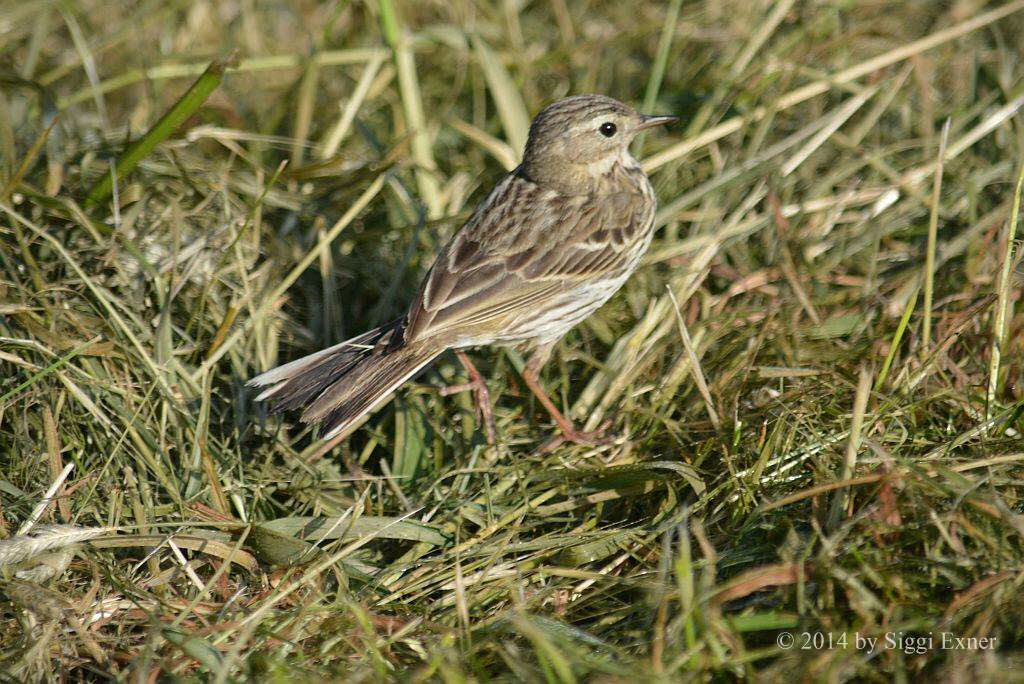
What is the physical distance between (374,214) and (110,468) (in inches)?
89.6

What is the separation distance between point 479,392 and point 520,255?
68 cm

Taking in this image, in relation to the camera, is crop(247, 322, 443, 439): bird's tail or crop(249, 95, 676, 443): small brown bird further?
crop(249, 95, 676, 443): small brown bird

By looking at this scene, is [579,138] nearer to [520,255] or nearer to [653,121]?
[653,121]

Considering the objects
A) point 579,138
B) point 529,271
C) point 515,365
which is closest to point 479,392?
point 515,365

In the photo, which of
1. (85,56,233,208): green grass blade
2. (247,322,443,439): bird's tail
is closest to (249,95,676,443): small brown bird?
(247,322,443,439): bird's tail

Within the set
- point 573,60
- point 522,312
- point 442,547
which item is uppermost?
point 573,60

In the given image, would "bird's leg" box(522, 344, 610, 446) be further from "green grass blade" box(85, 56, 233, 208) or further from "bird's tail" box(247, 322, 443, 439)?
"green grass blade" box(85, 56, 233, 208)

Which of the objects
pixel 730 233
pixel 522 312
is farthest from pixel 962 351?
pixel 522 312

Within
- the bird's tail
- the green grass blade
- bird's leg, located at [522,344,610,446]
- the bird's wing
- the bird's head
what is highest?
the green grass blade

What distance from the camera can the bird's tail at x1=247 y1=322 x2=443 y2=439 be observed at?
3967 millimetres

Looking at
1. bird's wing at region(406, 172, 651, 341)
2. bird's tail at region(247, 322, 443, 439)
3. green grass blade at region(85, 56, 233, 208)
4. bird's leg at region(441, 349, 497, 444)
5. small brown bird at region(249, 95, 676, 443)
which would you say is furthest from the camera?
Result: green grass blade at region(85, 56, 233, 208)

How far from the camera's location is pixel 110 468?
12.9ft

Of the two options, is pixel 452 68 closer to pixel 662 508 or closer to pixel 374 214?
pixel 374 214

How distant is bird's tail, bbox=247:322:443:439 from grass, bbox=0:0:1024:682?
29 centimetres
